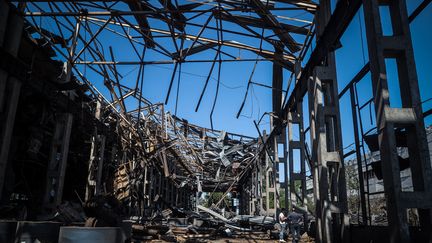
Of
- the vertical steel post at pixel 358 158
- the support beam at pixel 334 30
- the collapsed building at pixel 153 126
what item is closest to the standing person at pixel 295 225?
the collapsed building at pixel 153 126

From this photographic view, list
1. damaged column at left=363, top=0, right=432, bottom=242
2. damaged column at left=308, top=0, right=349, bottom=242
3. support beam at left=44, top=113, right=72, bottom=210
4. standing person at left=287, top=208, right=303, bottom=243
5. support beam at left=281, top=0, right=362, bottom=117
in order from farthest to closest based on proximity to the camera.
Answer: standing person at left=287, top=208, right=303, bottom=243, support beam at left=44, top=113, right=72, bottom=210, damaged column at left=308, top=0, right=349, bottom=242, support beam at left=281, top=0, right=362, bottom=117, damaged column at left=363, top=0, right=432, bottom=242

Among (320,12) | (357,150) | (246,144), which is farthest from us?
(246,144)

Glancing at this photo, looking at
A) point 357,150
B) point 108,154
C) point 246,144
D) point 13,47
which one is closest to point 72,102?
point 13,47

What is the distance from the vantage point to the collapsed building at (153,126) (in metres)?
6.42

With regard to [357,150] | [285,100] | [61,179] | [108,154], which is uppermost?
[285,100]

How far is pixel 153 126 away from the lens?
70.7 feet

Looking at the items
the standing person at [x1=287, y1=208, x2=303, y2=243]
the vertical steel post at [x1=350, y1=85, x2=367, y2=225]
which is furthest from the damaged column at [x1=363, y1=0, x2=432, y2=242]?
the standing person at [x1=287, y1=208, x2=303, y2=243]

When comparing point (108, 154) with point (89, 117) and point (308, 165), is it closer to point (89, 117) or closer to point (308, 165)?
point (89, 117)

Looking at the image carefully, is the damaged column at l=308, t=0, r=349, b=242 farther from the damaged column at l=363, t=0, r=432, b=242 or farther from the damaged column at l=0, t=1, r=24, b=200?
the damaged column at l=0, t=1, r=24, b=200

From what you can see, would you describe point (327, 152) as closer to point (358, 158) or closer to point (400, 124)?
point (358, 158)

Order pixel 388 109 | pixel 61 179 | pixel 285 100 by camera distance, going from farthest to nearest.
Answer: pixel 285 100, pixel 61 179, pixel 388 109

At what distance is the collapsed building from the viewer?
6418 mm

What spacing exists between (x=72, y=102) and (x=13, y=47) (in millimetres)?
4273

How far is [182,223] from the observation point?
17.3 metres
